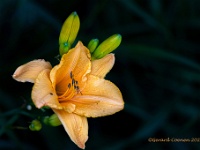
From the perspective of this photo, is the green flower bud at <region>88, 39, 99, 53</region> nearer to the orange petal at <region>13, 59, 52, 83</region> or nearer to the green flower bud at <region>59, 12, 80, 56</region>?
the green flower bud at <region>59, 12, 80, 56</region>

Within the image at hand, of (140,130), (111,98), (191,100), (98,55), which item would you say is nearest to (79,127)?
(111,98)

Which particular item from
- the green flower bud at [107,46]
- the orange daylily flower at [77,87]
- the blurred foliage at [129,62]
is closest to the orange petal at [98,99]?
the orange daylily flower at [77,87]

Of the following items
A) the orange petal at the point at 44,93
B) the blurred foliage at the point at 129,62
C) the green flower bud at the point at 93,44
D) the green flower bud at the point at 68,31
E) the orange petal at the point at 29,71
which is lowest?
the blurred foliage at the point at 129,62

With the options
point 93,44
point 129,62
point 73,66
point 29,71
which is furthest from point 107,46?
point 129,62

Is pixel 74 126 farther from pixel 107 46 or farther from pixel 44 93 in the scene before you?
pixel 107 46

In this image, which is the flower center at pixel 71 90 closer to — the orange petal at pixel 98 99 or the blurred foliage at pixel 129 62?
the orange petal at pixel 98 99

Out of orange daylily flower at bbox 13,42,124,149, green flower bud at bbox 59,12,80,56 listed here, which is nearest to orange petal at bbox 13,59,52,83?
orange daylily flower at bbox 13,42,124,149
